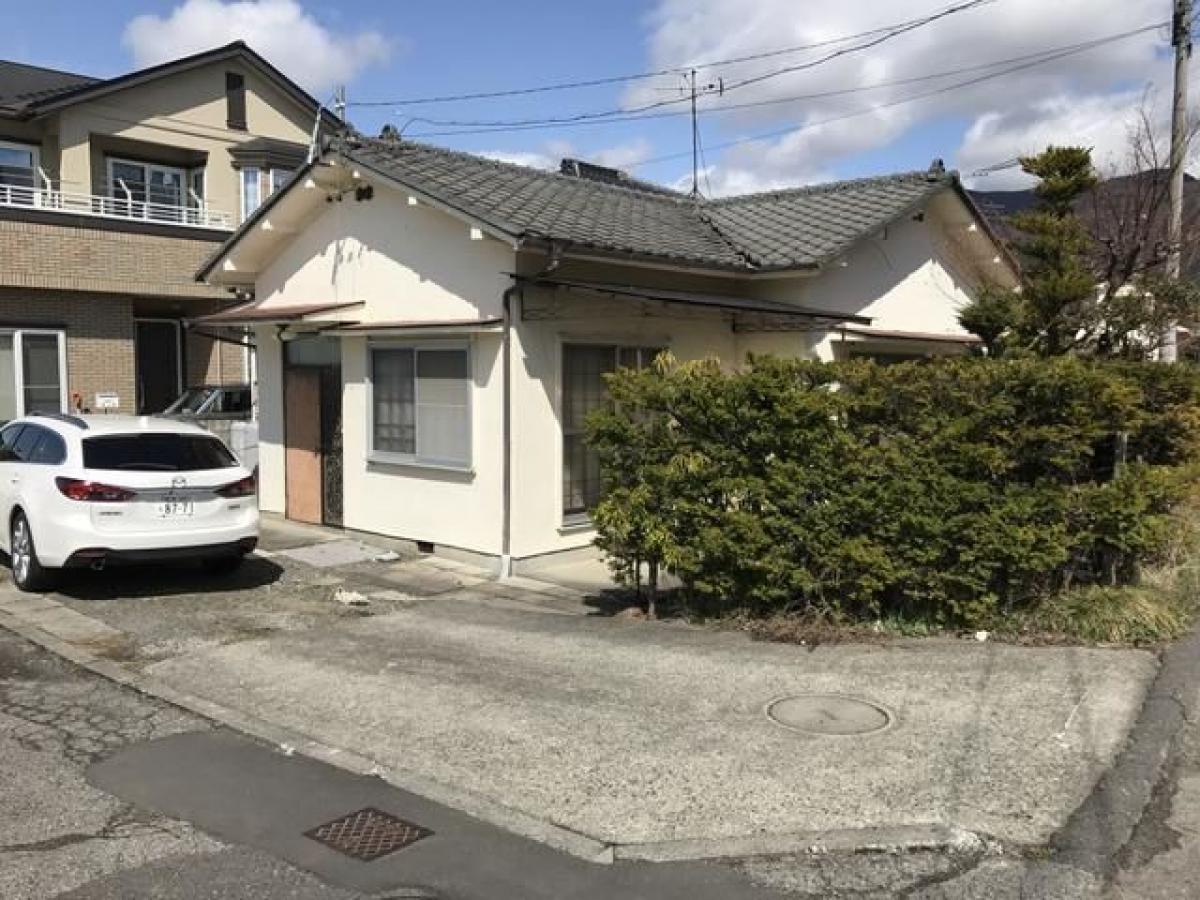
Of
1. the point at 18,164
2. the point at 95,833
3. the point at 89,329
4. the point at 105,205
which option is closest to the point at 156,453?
the point at 95,833

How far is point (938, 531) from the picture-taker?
707 cm

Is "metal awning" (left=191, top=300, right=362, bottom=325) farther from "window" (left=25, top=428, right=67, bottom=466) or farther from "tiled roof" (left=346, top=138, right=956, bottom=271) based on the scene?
"window" (left=25, top=428, right=67, bottom=466)

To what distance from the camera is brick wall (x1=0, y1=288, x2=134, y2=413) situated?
19.3 metres

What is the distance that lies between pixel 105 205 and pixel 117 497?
17105mm

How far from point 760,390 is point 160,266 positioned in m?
16.4

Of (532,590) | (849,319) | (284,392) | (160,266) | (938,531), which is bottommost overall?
(532,590)

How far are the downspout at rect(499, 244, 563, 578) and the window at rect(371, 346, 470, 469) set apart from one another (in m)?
0.62

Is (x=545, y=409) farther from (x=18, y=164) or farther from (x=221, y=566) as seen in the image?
(x=18, y=164)

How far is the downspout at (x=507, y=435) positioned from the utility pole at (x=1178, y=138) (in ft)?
29.6

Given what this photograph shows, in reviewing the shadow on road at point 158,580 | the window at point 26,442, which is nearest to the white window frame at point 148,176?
the window at point 26,442

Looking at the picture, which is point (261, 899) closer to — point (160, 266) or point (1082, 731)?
point (1082, 731)

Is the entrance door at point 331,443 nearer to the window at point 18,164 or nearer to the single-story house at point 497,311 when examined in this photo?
the single-story house at point 497,311

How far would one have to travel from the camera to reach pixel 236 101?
26.0 m

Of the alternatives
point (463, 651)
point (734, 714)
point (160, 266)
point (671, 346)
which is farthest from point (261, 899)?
point (160, 266)
